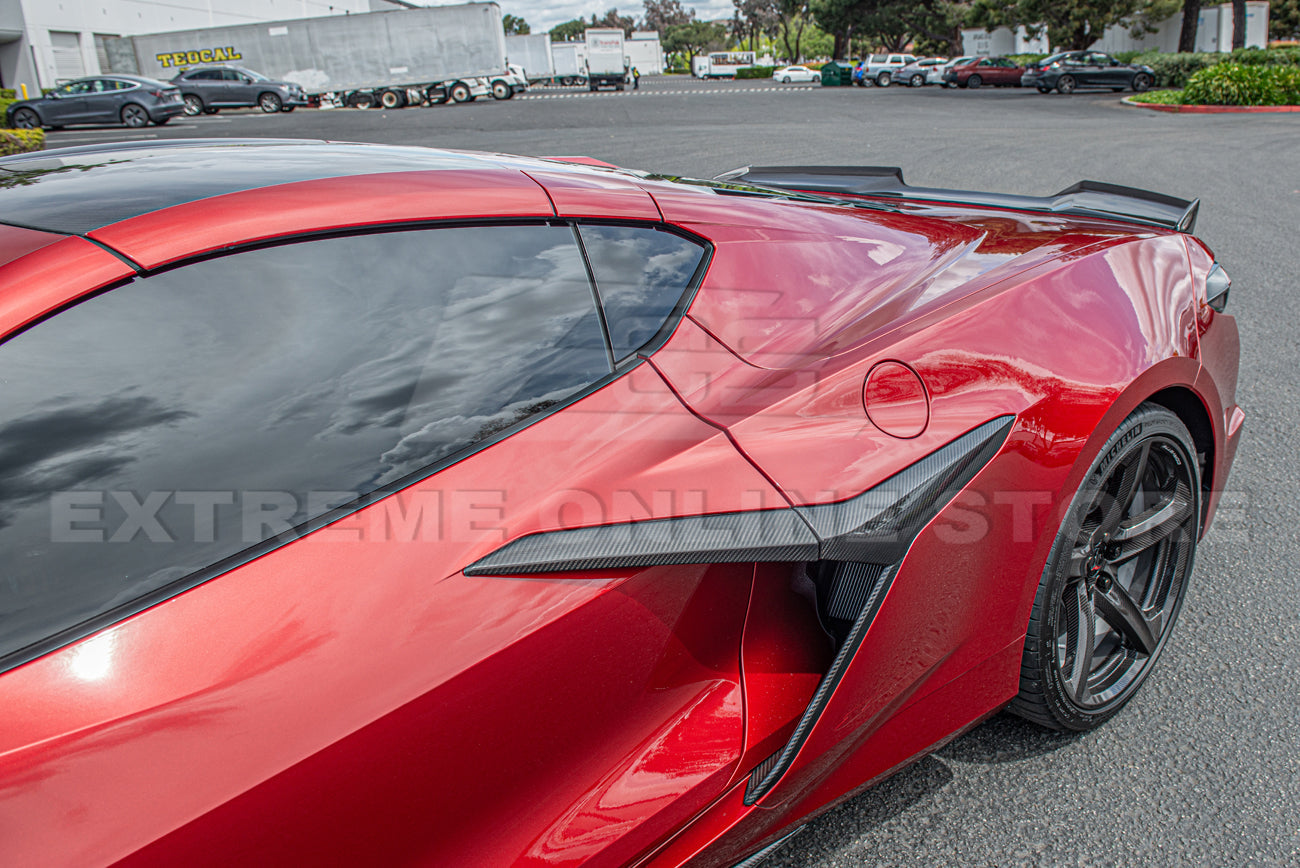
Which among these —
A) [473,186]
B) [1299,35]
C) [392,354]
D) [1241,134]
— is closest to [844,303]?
[473,186]

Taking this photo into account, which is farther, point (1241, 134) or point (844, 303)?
point (1241, 134)

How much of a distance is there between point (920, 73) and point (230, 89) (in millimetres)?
29401

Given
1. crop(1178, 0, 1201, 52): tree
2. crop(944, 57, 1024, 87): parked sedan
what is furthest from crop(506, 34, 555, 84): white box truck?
crop(1178, 0, 1201, 52): tree

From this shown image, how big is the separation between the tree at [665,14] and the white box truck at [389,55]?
114 meters

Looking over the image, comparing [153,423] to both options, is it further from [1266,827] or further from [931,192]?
[931,192]

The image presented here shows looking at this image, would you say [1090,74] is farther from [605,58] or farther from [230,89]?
[230,89]

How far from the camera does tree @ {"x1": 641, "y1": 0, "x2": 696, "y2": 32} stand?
138 meters

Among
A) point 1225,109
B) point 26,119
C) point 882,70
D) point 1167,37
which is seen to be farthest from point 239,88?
point 1167,37

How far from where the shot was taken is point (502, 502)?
3.85 feet

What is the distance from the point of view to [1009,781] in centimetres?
195

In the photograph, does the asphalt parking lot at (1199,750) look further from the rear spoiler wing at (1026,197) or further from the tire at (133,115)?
the tire at (133,115)

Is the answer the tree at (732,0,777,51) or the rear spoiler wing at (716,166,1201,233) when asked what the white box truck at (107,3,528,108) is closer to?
the rear spoiler wing at (716,166,1201,233)

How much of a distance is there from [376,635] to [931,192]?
261cm

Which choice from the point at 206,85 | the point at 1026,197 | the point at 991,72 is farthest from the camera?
the point at 991,72
